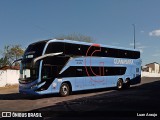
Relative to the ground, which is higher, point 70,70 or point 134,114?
point 70,70

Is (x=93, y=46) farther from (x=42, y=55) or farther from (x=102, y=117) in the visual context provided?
(x=102, y=117)

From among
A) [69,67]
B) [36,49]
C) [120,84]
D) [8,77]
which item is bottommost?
[120,84]

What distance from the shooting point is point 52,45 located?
63.9ft

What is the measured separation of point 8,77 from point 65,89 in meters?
17.7

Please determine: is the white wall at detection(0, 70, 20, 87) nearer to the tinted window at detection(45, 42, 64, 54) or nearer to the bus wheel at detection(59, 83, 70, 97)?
the bus wheel at detection(59, 83, 70, 97)

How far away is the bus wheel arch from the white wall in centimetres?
1649

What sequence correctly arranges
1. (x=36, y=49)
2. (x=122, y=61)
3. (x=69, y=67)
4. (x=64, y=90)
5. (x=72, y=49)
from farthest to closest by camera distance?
(x=122, y=61)
(x=72, y=49)
(x=69, y=67)
(x=64, y=90)
(x=36, y=49)

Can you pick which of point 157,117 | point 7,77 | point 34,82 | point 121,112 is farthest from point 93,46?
point 7,77

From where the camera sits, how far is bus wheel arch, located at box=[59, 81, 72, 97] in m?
20.3

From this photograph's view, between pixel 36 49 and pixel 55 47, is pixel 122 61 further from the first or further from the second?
pixel 36 49

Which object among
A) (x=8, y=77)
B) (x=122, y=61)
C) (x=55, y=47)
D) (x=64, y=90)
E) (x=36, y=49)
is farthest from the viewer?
(x=8, y=77)

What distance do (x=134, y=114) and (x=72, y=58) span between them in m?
10.2

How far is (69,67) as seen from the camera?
819 inches

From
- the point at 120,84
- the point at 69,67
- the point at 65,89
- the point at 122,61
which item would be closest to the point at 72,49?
the point at 69,67
